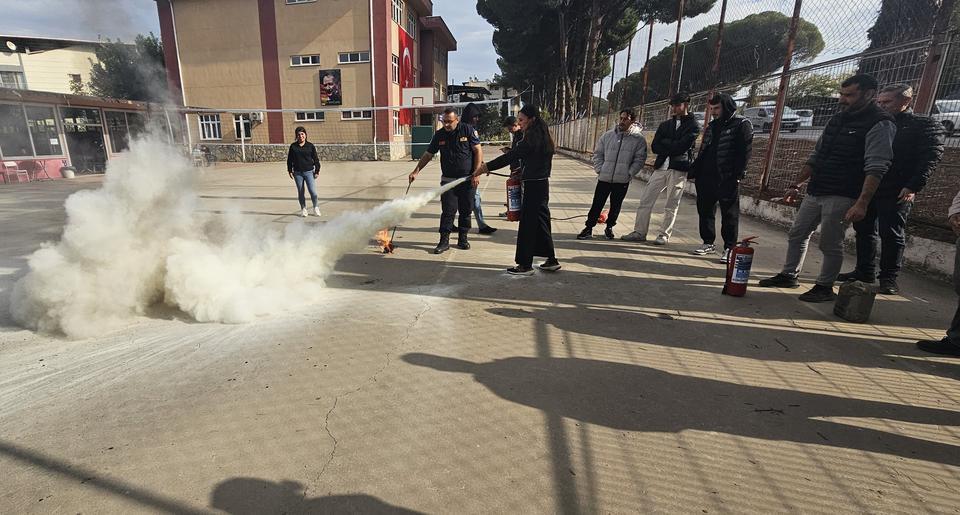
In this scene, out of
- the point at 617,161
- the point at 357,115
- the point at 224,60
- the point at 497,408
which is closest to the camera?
the point at 497,408

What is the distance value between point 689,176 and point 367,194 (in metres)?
8.60

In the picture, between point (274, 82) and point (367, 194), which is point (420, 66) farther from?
point (367, 194)

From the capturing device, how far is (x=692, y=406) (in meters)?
2.69

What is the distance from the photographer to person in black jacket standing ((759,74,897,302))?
12.5ft

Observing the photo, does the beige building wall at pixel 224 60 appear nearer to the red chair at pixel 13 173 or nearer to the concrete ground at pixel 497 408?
the red chair at pixel 13 173

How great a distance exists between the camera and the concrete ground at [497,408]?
2.05 meters

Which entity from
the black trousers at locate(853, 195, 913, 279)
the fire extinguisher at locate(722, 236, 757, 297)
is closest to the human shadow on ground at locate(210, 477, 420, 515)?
the fire extinguisher at locate(722, 236, 757, 297)

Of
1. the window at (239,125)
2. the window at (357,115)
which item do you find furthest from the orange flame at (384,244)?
the window at (239,125)

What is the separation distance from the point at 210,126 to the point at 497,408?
29890 mm

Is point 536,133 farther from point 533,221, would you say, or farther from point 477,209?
point 477,209

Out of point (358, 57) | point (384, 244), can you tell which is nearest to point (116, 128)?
point (358, 57)

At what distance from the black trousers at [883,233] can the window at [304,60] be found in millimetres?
27327

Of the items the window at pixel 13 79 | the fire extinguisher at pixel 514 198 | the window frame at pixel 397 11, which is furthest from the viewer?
the window frame at pixel 397 11

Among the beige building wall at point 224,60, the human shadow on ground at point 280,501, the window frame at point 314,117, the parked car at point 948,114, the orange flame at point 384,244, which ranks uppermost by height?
the beige building wall at point 224,60
